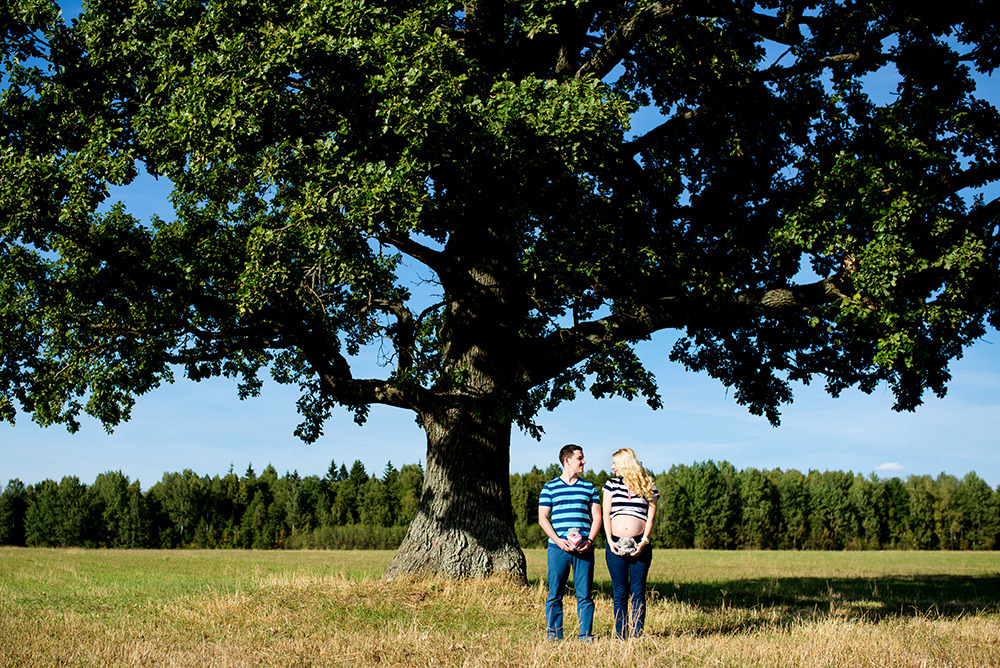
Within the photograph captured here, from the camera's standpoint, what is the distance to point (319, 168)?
31.6ft

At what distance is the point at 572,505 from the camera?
24.2ft

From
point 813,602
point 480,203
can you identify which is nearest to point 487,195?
point 480,203

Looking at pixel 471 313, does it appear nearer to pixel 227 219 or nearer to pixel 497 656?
pixel 227 219

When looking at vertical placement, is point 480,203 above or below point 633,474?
above

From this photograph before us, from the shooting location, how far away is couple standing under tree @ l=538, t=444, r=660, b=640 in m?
7.21

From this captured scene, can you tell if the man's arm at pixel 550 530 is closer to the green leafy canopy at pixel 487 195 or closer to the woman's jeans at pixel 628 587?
the woman's jeans at pixel 628 587

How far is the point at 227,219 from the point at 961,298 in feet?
34.5

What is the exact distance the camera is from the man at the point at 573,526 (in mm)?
7344

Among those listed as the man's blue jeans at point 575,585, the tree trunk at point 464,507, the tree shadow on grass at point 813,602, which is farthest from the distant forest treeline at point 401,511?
the man's blue jeans at point 575,585

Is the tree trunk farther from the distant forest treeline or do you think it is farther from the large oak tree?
the distant forest treeline

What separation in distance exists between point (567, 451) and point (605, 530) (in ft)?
2.75

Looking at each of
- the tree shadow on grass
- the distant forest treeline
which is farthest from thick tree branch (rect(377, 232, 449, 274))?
the distant forest treeline

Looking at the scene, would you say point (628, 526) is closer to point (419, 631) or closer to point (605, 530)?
point (605, 530)

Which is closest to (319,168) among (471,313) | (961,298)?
(471,313)
